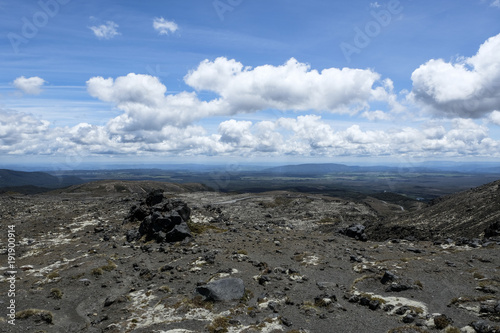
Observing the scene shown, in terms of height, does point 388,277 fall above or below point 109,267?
above

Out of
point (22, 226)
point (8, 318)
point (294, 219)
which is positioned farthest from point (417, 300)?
point (22, 226)

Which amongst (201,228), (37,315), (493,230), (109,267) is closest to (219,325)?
(37,315)

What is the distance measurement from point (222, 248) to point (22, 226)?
37.7m

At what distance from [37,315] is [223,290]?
12.9 m

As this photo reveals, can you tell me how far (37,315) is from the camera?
19781 mm

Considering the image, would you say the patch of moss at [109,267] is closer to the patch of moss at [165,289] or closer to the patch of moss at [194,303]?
the patch of moss at [165,289]

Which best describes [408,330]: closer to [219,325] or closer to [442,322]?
[442,322]

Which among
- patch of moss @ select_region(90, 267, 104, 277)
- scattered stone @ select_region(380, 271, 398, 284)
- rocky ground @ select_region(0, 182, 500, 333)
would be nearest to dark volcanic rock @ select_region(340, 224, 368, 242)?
rocky ground @ select_region(0, 182, 500, 333)

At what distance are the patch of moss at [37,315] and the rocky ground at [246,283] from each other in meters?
0.07

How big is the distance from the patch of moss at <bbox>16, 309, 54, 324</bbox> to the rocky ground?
0.07 metres

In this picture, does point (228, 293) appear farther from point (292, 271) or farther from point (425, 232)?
point (425, 232)

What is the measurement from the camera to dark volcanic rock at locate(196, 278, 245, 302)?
20484 millimetres

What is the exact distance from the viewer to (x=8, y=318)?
1938 cm

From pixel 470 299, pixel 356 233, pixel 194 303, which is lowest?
pixel 356 233
